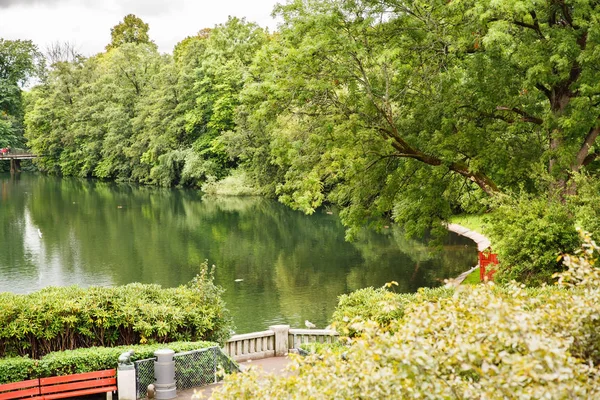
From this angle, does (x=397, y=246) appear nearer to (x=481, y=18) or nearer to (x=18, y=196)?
(x=481, y=18)

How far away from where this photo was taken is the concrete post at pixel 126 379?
12.8m

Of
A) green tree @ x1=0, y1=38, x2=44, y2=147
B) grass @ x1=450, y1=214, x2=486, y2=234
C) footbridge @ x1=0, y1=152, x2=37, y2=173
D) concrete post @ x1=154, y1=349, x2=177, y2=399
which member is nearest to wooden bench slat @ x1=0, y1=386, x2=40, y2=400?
concrete post @ x1=154, y1=349, x2=177, y2=399

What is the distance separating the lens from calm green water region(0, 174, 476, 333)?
27.0 metres

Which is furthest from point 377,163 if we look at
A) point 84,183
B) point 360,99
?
point 84,183

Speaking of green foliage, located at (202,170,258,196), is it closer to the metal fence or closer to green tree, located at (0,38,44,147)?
green tree, located at (0,38,44,147)

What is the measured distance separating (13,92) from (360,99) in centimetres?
7026

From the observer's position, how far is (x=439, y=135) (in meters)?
20.8

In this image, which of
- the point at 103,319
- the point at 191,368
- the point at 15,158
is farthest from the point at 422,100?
the point at 15,158

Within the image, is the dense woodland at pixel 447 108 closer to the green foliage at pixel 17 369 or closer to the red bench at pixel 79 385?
the red bench at pixel 79 385

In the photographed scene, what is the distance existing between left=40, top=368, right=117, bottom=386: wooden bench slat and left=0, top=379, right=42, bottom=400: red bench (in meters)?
0.14

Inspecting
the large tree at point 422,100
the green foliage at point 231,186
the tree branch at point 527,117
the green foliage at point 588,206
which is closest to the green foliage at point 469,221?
the large tree at point 422,100

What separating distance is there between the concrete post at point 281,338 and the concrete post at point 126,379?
157 inches

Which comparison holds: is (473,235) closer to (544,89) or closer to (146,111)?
(544,89)

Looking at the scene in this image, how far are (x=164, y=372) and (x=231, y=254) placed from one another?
886 inches
